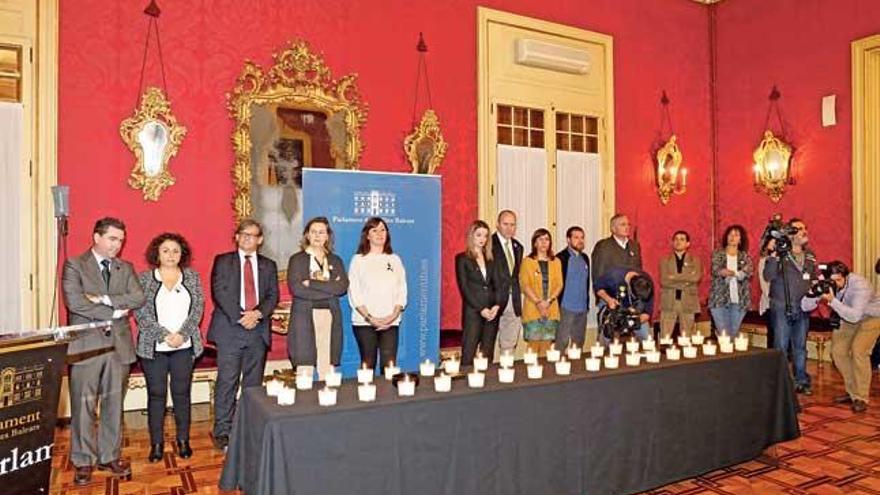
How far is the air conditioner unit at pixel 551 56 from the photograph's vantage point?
6699mm

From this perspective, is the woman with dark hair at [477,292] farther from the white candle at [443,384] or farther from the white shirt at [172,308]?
the white candle at [443,384]

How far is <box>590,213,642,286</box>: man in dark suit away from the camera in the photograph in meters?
6.08

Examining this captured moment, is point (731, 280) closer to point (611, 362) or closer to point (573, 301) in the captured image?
point (573, 301)

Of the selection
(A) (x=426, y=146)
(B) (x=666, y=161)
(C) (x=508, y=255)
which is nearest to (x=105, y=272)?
(C) (x=508, y=255)

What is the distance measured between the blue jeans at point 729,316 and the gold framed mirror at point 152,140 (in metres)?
4.94

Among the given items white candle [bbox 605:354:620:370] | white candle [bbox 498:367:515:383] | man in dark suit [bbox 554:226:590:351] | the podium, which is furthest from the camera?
man in dark suit [bbox 554:226:590:351]

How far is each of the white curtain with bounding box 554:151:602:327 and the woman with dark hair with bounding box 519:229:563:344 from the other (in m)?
1.47

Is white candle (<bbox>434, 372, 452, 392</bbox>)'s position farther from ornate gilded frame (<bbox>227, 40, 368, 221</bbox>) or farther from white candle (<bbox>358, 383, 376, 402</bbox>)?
ornate gilded frame (<bbox>227, 40, 368, 221</bbox>)

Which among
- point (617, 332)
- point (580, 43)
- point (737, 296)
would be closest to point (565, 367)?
point (617, 332)

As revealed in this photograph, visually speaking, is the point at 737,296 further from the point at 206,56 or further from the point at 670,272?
the point at 206,56

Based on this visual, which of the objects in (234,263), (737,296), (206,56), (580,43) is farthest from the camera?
(580,43)

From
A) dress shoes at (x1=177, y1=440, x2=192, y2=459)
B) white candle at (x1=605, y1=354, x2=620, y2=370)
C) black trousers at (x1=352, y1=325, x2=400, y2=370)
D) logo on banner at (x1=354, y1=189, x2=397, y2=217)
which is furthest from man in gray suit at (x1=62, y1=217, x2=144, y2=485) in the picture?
white candle at (x1=605, y1=354, x2=620, y2=370)

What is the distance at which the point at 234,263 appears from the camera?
416 centimetres

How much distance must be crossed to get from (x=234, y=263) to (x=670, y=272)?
4289mm
